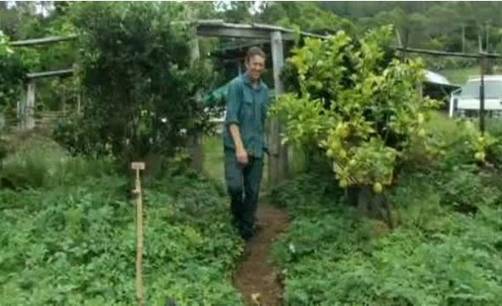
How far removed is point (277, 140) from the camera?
988 centimetres

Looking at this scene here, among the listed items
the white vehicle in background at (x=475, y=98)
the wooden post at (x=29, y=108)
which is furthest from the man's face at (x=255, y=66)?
the white vehicle in background at (x=475, y=98)

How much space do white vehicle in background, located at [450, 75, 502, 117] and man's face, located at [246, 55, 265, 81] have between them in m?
6.34

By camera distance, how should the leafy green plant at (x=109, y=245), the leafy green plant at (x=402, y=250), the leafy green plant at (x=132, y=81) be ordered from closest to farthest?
the leafy green plant at (x=402, y=250)
the leafy green plant at (x=109, y=245)
the leafy green plant at (x=132, y=81)

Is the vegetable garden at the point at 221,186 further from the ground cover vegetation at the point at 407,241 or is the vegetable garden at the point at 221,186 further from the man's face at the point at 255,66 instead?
the man's face at the point at 255,66

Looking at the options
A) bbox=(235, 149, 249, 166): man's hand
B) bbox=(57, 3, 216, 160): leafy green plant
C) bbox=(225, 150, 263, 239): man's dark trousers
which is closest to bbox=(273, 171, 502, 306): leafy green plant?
bbox=(225, 150, 263, 239): man's dark trousers

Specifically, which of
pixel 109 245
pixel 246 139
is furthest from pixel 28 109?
pixel 109 245

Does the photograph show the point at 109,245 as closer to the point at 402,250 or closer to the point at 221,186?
the point at 402,250

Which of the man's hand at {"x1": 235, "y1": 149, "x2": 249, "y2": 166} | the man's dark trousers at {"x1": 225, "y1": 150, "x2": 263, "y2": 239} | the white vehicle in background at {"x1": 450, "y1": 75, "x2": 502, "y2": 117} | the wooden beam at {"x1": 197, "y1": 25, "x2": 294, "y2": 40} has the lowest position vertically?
the man's dark trousers at {"x1": 225, "y1": 150, "x2": 263, "y2": 239}

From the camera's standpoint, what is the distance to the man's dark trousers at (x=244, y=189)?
703 cm

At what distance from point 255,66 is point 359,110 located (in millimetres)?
1191

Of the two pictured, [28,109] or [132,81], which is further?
[28,109]

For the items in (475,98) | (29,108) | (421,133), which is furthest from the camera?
(475,98)

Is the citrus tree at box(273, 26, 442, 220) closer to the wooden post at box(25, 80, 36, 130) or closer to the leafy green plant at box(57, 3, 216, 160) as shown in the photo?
the leafy green plant at box(57, 3, 216, 160)

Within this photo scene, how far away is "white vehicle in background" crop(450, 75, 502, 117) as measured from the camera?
1306 centimetres
